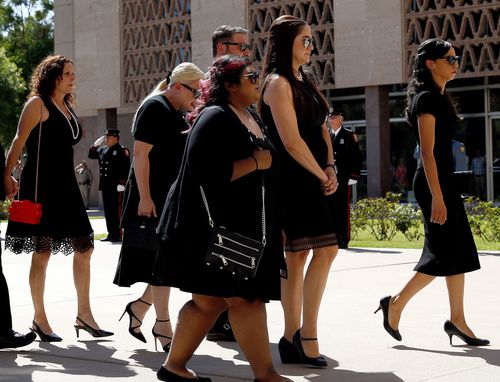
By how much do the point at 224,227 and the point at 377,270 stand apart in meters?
7.27

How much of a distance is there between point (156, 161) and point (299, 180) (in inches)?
44.0

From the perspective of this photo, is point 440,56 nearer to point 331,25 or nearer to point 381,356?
point 381,356

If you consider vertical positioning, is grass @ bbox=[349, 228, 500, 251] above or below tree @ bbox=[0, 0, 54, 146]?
below

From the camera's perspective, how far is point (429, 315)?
8.67 metres

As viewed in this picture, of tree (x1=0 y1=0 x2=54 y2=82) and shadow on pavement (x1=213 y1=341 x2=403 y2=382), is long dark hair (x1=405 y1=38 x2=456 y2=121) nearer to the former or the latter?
shadow on pavement (x1=213 y1=341 x2=403 y2=382)

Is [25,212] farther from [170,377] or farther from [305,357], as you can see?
[305,357]

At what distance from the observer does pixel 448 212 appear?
7344 mm

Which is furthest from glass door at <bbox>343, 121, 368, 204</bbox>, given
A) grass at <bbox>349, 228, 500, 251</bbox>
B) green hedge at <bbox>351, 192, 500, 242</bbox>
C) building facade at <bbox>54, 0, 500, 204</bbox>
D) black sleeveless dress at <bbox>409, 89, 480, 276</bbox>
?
black sleeveless dress at <bbox>409, 89, 480, 276</bbox>

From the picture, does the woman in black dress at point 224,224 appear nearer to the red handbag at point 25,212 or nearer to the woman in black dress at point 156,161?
the woman in black dress at point 156,161

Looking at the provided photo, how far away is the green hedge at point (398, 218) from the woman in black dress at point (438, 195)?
9.68 metres

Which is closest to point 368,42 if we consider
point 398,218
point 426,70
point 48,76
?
point 398,218

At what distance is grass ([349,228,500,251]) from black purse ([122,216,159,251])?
8.70 meters

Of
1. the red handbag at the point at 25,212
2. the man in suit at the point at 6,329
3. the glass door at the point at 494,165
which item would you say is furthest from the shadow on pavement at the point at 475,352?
the glass door at the point at 494,165

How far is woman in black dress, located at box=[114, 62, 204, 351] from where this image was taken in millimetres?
7297
